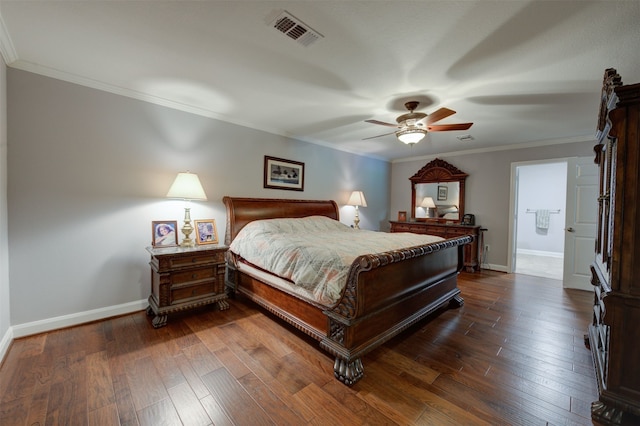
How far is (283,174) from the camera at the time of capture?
4215 mm

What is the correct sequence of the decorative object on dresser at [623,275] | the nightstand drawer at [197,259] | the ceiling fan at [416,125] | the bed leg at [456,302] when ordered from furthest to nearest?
the bed leg at [456,302] < the ceiling fan at [416,125] < the nightstand drawer at [197,259] < the decorative object on dresser at [623,275]

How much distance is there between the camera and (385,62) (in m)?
2.10

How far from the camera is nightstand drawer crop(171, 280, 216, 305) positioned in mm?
2602

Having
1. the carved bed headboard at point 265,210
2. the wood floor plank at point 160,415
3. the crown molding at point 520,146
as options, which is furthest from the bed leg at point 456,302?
the crown molding at point 520,146

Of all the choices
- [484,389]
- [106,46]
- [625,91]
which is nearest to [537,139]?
[625,91]

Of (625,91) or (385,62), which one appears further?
(385,62)

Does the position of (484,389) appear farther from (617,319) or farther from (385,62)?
(385,62)

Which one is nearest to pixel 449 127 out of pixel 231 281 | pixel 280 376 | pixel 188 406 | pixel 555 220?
pixel 280 376

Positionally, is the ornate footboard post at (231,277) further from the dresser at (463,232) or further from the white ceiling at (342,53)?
the dresser at (463,232)

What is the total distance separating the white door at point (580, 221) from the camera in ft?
12.6

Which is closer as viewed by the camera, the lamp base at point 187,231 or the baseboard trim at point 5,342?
the baseboard trim at point 5,342

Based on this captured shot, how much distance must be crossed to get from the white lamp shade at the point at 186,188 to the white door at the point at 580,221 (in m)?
5.44

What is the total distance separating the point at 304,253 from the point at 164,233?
179 centimetres

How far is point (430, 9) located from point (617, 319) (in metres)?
2.11
